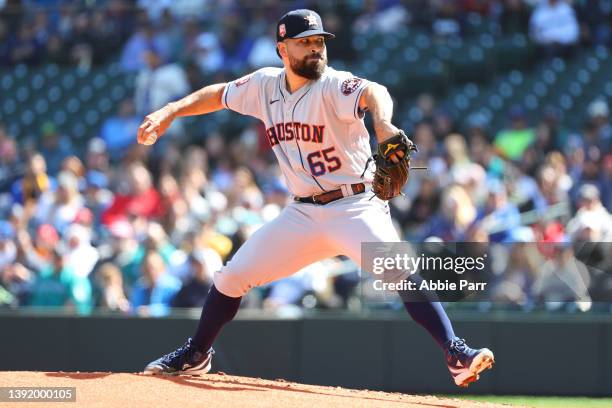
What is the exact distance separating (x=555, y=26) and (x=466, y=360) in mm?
8045

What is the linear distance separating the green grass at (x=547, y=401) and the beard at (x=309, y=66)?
3065 mm

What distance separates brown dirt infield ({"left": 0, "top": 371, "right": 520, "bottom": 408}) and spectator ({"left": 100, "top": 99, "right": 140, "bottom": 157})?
22.7 feet

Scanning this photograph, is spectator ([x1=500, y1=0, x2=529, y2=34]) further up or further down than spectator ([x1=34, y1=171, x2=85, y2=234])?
further up

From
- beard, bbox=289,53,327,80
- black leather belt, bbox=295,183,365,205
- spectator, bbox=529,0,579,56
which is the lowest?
black leather belt, bbox=295,183,365,205

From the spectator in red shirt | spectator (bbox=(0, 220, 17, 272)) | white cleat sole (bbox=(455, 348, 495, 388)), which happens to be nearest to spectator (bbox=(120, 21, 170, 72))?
the spectator in red shirt

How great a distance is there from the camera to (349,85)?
498cm

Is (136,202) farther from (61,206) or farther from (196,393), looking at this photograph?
(196,393)

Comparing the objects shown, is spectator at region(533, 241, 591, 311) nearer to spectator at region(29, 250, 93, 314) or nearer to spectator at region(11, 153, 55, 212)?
spectator at region(29, 250, 93, 314)

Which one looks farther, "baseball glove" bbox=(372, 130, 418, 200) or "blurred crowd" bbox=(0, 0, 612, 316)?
"blurred crowd" bbox=(0, 0, 612, 316)

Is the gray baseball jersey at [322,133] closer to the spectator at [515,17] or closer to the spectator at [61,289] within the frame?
the spectator at [61,289]

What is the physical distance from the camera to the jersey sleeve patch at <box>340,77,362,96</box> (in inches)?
195

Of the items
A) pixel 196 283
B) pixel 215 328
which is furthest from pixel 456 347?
pixel 196 283

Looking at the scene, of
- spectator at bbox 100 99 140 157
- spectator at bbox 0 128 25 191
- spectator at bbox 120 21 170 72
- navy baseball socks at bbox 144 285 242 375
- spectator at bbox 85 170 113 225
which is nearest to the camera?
navy baseball socks at bbox 144 285 242 375

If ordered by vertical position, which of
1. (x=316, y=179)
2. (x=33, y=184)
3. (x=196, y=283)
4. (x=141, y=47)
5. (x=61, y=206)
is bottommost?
(x=196, y=283)
